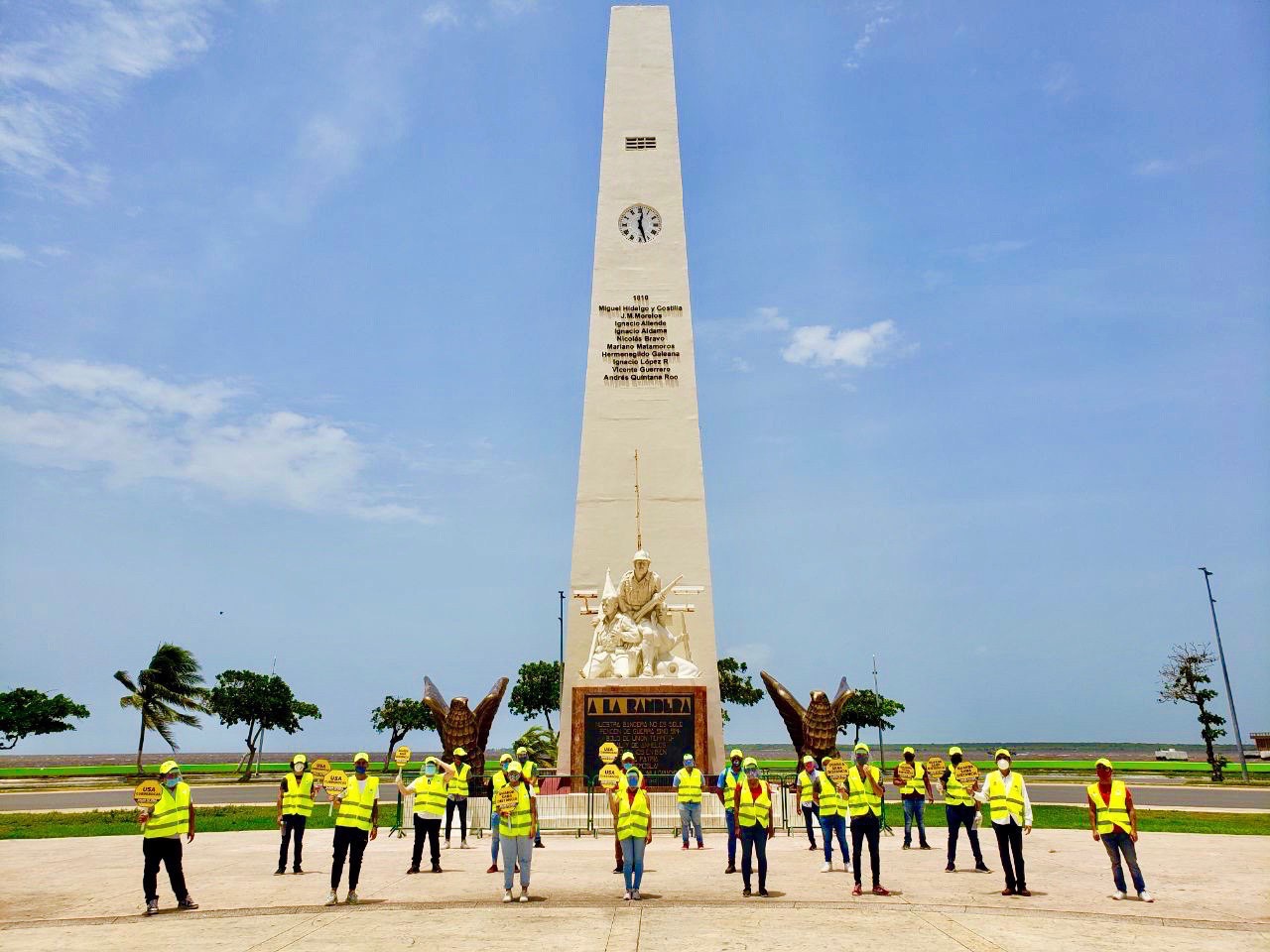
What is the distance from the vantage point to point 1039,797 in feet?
94.8

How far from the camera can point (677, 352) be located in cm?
2753

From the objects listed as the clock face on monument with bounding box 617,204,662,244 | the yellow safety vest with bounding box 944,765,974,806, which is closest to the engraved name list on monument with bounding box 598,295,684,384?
the clock face on monument with bounding box 617,204,662,244

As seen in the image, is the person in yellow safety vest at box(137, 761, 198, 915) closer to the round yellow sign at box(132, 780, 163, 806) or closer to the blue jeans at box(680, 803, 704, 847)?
the round yellow sign at box(132, 780, 163, 806)

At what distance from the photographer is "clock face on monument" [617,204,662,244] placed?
28.5 meters

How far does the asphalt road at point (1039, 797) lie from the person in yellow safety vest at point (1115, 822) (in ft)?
55.5

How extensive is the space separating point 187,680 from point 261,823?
28460 mm

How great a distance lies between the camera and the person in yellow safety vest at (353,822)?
401 inches

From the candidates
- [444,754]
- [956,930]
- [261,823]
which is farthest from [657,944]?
[261,823]

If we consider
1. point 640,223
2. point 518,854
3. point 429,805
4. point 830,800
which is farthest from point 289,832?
point 640,223

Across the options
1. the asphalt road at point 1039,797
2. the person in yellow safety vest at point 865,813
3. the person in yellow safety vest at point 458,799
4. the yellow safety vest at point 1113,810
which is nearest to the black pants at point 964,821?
the person in yellow safety vest at point 865,813

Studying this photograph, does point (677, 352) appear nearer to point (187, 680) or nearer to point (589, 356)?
point (589, 356)

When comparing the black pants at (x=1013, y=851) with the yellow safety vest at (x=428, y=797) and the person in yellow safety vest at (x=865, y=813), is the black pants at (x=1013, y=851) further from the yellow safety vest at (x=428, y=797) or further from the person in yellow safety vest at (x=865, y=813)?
the yellow safety vest at (x=428, y=797)

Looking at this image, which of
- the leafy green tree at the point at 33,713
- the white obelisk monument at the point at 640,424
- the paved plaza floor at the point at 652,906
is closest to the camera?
the paved plaza floor at the point at 652,906

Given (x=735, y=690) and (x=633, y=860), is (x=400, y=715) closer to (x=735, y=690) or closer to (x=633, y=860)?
(x=735, y=690)
